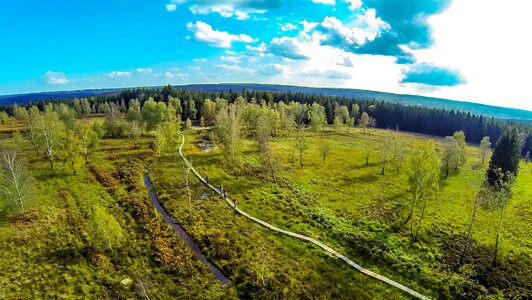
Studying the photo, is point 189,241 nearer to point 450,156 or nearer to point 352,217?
point 352,217

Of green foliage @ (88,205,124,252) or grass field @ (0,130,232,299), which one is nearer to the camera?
grass field @ (0,130,232,299)

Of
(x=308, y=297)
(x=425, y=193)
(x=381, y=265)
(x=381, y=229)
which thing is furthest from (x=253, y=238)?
(x=425, y=193)

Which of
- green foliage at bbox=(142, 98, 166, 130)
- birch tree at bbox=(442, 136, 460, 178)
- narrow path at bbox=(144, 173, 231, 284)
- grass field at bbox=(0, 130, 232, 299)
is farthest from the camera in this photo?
green foliage at bbox=(142, 98, 166, 130)

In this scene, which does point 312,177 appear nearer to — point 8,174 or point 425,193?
point 425,193

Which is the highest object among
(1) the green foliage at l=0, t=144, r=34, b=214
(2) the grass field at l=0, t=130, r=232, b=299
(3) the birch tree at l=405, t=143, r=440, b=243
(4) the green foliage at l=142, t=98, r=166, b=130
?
(4) the green foliage at l=142, t=98, r=166, b=130

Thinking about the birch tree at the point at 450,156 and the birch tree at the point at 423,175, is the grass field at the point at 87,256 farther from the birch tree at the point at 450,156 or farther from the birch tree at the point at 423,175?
the birch tree at the point at 450,156

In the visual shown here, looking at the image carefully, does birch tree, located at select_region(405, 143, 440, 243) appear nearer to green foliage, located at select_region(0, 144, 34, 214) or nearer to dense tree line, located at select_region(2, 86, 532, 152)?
green foliage, located at select_region(0, 144, 34, 214)

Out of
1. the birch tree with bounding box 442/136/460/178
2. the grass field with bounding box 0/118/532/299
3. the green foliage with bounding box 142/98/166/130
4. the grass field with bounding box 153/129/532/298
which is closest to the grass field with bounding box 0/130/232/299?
the grass field with bounding box 0/118/532/299

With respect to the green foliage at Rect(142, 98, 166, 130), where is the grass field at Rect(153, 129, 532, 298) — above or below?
below

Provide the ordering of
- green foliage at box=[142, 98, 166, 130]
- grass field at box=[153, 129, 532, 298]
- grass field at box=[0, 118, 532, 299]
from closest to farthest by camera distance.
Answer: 1. grass field at box=[0, 118, 532, 299]
2. grass field at box=[153, 129, 532, 298]
3. green foliage at box=[142, 98, 166, 130]
